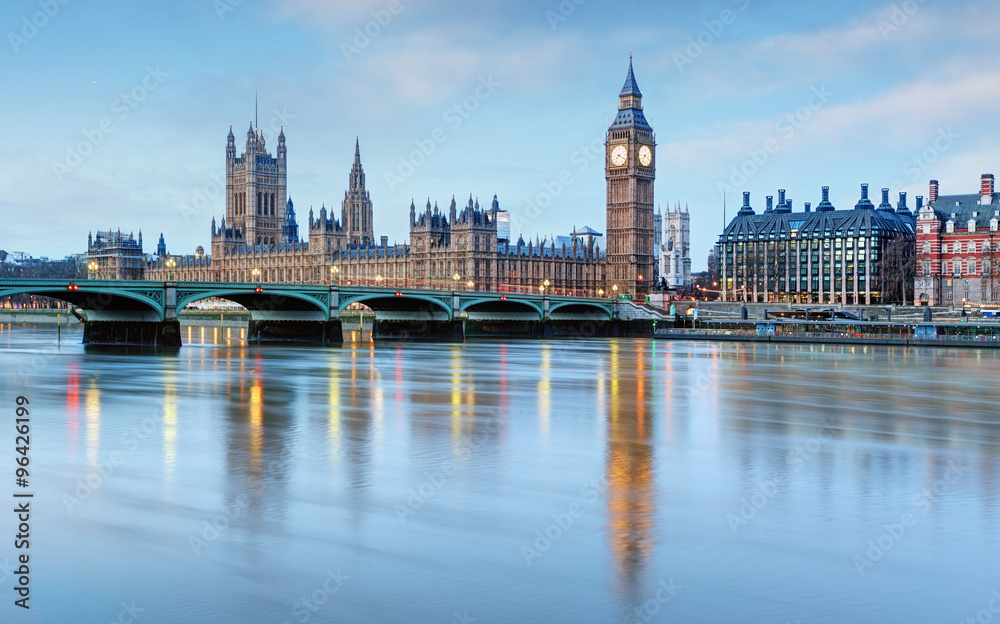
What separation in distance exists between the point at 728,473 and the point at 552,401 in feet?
40.9

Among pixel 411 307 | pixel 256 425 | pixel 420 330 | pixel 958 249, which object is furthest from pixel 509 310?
pixel 256 425

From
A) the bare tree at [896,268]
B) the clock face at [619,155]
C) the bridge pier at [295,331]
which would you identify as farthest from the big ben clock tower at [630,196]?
the bridge pier at [295,331]

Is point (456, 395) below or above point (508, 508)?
above

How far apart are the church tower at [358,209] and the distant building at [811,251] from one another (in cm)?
4929

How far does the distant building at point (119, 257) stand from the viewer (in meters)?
184

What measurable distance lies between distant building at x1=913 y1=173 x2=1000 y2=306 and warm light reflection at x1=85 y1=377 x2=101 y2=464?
82.2 metres

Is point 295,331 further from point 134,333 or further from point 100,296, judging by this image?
point 100,296

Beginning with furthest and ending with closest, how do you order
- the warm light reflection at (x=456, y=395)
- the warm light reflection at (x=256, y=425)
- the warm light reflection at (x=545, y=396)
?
the warm light reflection at (x=545, y=396)
the warm light reflection at (x=456, y=395)
the warm light reflection at (x=256, y=425)

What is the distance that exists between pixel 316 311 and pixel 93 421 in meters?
47.0

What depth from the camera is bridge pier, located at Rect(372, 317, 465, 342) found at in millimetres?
79562

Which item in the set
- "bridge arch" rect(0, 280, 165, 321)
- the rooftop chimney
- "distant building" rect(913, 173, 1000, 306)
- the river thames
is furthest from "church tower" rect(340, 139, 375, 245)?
the river thames

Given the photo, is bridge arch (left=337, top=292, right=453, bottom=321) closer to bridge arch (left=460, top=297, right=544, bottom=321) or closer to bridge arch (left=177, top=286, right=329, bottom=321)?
bridge arch (left=177, top=286, right=329, bottom=321)

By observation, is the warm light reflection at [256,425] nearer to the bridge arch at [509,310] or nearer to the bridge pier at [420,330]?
the bridge pier at [420,330]

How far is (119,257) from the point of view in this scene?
18450 centimetres
